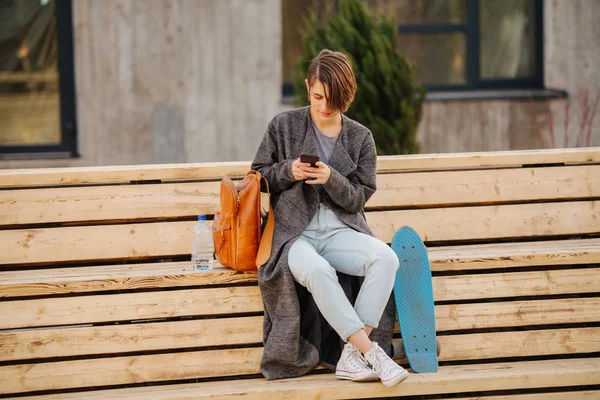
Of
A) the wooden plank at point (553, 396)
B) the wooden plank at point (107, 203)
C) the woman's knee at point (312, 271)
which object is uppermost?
the wooden plank at point (107, 203)

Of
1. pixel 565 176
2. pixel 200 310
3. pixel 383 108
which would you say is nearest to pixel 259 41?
pixel 383 108

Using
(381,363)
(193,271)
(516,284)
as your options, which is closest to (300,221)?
(193,271)

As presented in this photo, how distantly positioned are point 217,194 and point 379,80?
2.45 metres

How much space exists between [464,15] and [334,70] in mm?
5240

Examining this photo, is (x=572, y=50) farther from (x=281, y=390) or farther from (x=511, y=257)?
(x=281, y=390)

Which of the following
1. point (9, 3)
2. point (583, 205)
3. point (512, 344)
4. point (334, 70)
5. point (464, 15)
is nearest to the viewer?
point (334, 70)

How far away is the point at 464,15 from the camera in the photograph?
29.2 ft

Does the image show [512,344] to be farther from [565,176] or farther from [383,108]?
[383,108]

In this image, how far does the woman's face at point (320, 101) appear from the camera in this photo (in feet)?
13.4

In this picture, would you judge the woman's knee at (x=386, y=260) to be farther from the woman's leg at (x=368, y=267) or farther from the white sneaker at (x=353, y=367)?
the white sneaker at (x=353, y=367)

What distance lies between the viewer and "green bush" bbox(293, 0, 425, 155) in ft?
21.9

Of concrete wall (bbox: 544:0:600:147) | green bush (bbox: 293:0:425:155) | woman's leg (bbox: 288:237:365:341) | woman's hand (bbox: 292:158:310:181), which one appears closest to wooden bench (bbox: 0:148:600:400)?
woman's leg (bbox: 288:237:365:341)

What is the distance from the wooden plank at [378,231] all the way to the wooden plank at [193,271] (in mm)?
71

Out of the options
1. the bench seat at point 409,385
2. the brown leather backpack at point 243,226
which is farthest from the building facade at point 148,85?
the bench seat at point 409,385
